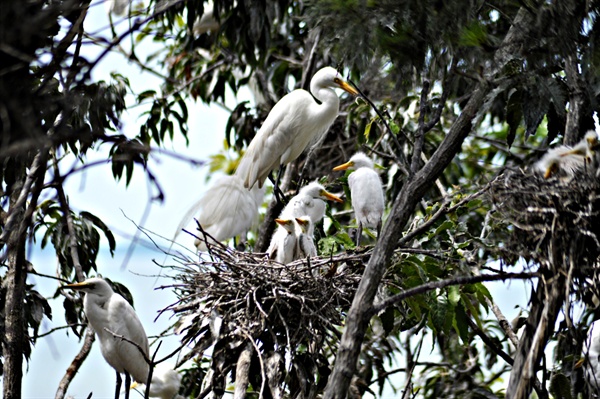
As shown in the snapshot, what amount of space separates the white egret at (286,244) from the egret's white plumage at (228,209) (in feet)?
5.46

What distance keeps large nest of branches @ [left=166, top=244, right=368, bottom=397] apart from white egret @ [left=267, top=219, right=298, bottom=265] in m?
0.27

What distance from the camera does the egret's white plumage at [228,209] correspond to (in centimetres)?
620

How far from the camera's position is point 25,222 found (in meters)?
3.11

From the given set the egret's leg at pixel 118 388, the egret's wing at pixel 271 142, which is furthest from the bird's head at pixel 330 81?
the egret's leg at pixel 118 388

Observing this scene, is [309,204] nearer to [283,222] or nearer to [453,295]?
[283,222]

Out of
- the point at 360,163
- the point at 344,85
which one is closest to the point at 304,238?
the point at 360,163

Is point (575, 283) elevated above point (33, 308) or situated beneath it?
situated beneath

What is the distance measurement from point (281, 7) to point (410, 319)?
104 inches

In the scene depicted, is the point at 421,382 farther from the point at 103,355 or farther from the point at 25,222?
the point at 25,222

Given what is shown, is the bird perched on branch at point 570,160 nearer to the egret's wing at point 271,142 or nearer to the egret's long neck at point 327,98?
the egret's long neck at point 327,98

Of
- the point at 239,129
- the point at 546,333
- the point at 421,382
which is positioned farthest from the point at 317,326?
the point at 239,129

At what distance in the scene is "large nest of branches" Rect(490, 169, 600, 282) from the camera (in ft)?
9.48

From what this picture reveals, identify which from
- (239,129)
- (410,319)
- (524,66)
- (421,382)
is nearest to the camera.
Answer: (524,66)

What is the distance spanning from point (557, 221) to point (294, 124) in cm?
299
